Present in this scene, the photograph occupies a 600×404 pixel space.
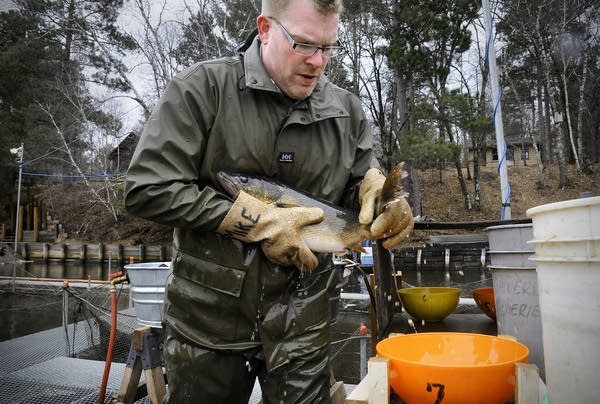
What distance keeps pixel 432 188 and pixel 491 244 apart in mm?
34650

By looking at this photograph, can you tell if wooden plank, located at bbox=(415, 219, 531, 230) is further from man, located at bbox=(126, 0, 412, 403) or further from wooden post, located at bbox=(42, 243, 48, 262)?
wooden post, located at bbox=(42, 243, 48, 262)

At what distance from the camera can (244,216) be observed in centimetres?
211

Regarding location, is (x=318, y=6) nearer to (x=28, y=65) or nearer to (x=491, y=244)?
(x=491, y=244)

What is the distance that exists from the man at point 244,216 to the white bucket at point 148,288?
9.55 feet

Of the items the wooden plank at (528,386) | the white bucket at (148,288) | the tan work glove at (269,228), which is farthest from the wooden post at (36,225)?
the wooden plank at (528,386)

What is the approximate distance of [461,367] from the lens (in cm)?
158

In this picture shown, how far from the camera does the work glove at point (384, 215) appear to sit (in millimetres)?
2287

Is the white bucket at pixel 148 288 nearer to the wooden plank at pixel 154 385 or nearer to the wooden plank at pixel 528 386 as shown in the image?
the wooden plank at pixel 154 385

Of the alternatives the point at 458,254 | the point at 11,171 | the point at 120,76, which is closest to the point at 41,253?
the point at 11,171

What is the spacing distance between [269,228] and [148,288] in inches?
137

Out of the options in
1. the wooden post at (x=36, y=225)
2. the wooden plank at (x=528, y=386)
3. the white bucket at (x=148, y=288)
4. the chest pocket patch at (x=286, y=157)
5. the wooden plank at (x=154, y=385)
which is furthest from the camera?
the wooden post at (x=36, y=225)

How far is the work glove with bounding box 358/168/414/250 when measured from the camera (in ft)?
7.50

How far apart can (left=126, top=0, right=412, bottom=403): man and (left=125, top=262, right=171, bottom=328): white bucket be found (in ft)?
9.55

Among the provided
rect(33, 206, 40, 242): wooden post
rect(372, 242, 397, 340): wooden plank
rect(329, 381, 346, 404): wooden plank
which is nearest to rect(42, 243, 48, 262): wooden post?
rect(33, 206, 40, 242): wooden post
